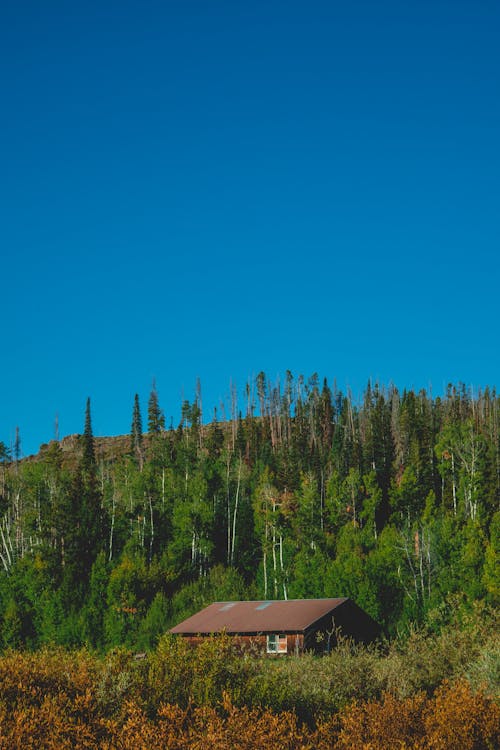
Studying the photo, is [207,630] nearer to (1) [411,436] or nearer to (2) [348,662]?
(2) [348,662]

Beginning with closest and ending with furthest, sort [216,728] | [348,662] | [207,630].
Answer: [216,728] < [348,662] < [207,630]

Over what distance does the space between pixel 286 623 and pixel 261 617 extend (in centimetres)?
290

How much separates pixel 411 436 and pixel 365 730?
9036cm

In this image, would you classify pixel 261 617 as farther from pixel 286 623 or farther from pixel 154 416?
pixel 154 416

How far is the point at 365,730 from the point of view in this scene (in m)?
15.0

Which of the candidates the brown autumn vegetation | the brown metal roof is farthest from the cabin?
the brown autumn vegetation

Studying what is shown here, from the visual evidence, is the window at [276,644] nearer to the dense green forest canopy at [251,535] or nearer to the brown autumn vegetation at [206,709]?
the dense green forest canopy at [251,535]

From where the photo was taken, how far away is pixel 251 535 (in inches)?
3440

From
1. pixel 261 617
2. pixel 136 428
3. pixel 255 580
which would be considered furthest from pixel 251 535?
pixel 136 428

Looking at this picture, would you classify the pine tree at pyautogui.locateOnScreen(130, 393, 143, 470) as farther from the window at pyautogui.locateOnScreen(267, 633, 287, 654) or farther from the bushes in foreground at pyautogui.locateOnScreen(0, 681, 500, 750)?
the bushes in foreground at pyautogui.locateOnScreen(0, 681, 500, 750)

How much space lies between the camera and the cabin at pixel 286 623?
55.5 meters

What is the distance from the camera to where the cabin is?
55500 mm

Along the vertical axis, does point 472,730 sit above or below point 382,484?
below

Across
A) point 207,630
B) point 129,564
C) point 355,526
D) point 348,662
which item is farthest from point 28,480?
point 348,662
